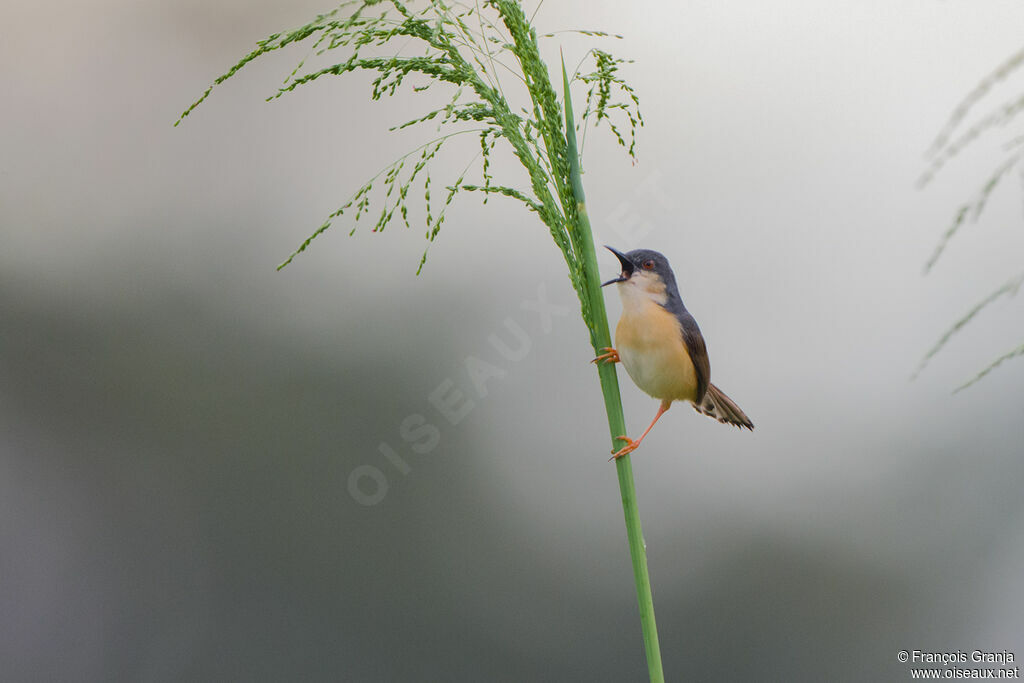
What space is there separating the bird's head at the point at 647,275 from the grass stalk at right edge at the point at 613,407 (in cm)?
62

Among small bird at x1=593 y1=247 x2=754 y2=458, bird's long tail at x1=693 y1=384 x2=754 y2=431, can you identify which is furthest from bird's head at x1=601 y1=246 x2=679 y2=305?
bird's long tail at x1=693 y1=384 x2=754 y2=431

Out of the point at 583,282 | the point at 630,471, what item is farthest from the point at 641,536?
the point at 583,282

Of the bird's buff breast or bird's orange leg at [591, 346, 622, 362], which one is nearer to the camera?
bird's orange leg at [591, 346, 622, 362]

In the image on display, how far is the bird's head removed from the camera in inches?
70.3

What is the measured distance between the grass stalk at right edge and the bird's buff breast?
0.50 metres

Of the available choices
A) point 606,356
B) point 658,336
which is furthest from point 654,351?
point 606,356

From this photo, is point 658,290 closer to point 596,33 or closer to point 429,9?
point 596,33

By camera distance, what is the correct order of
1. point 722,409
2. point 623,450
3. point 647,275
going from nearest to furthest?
point 623,450 < point 647,275 < point 722,409

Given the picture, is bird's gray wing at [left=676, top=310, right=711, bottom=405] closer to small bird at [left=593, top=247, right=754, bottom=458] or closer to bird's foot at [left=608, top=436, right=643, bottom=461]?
small bird at [left=593, top=247, right=754, bottom=458]

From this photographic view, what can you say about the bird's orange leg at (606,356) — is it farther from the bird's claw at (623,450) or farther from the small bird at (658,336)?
the small bird at (658,336)

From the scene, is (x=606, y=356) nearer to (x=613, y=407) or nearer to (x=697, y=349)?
(x=613, y=407)

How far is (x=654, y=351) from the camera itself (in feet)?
5.56

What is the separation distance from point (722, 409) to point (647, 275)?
43 centimetres

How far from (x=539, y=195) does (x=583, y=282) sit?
128 millimetres
